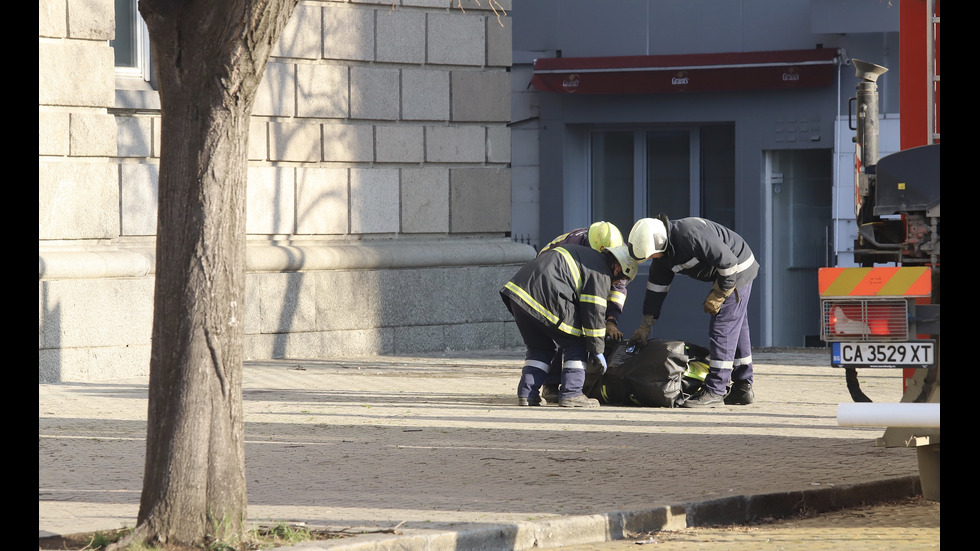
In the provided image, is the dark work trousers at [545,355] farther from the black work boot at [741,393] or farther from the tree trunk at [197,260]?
the tree trunk at [197,260]

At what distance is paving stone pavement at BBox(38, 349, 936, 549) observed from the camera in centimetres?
660

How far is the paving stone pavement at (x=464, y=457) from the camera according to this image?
660 centimetres

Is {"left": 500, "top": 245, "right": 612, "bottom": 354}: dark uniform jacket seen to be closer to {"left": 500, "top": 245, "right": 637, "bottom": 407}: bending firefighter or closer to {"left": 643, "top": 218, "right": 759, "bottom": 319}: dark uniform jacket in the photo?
{"left": 500, "top": 245, "right": 637, "bottom": 407}: bending firefighter

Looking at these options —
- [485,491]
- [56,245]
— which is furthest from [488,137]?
[485,491]

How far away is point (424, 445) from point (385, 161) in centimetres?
685

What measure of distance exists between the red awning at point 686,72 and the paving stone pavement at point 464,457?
7099 millimetres

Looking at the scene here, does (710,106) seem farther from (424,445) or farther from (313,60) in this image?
(424,445)

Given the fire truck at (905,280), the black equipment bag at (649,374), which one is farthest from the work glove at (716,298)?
the fire truck at (905,280)

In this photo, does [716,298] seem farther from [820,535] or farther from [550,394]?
[820,535]

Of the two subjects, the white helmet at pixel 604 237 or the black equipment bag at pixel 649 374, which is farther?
the white helmet at pixel 604 237

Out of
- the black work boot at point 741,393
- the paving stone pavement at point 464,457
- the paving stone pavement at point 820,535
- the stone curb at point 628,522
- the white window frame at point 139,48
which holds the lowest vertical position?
the paving stone pavement at point 820,535

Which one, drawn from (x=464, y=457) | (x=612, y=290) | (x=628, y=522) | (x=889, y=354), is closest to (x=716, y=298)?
(x=612, y=290)

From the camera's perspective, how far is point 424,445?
29.1 feet

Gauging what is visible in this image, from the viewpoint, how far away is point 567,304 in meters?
10.6
